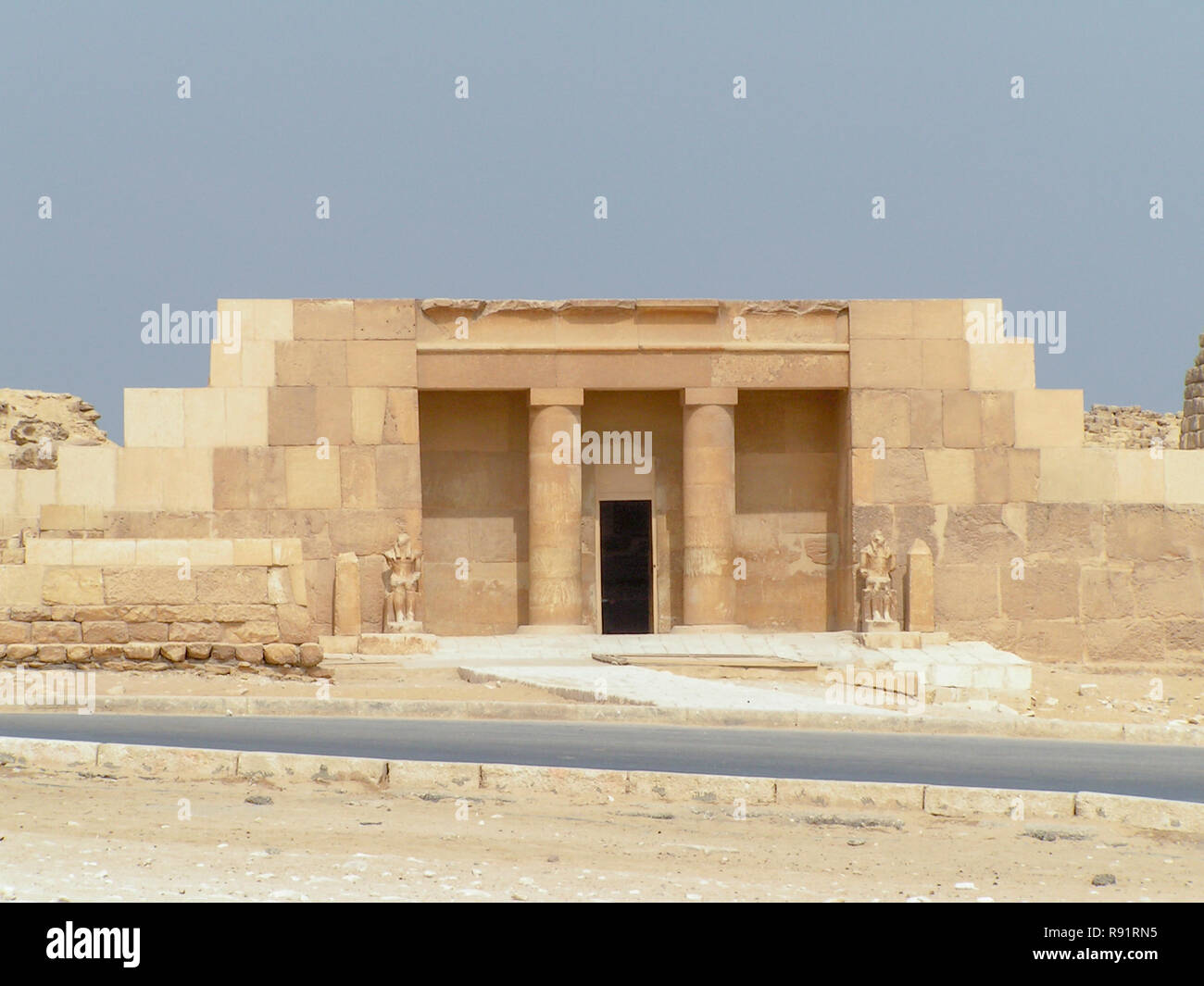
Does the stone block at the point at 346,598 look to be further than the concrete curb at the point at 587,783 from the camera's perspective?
Yes

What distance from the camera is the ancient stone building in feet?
80.8

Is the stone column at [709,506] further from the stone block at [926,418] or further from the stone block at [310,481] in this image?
the stone block at [310,481]

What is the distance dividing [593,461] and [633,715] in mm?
10120

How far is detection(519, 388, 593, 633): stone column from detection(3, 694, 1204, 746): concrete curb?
7934 mm

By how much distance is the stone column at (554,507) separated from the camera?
25.2 metres

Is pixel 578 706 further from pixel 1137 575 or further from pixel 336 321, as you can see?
pixel 1137 575

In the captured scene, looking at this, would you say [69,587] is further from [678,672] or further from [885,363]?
[885,363]

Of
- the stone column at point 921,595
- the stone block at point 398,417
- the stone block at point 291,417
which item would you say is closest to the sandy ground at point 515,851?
the stone block at point 291,417

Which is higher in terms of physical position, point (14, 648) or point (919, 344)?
point (919, 344)

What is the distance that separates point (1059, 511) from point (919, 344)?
3.49m

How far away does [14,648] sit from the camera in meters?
18.6

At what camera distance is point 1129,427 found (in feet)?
142

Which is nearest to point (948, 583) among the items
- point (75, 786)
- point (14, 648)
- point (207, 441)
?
point (207, 441)

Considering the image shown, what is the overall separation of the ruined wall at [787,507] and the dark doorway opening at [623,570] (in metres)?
2.17
